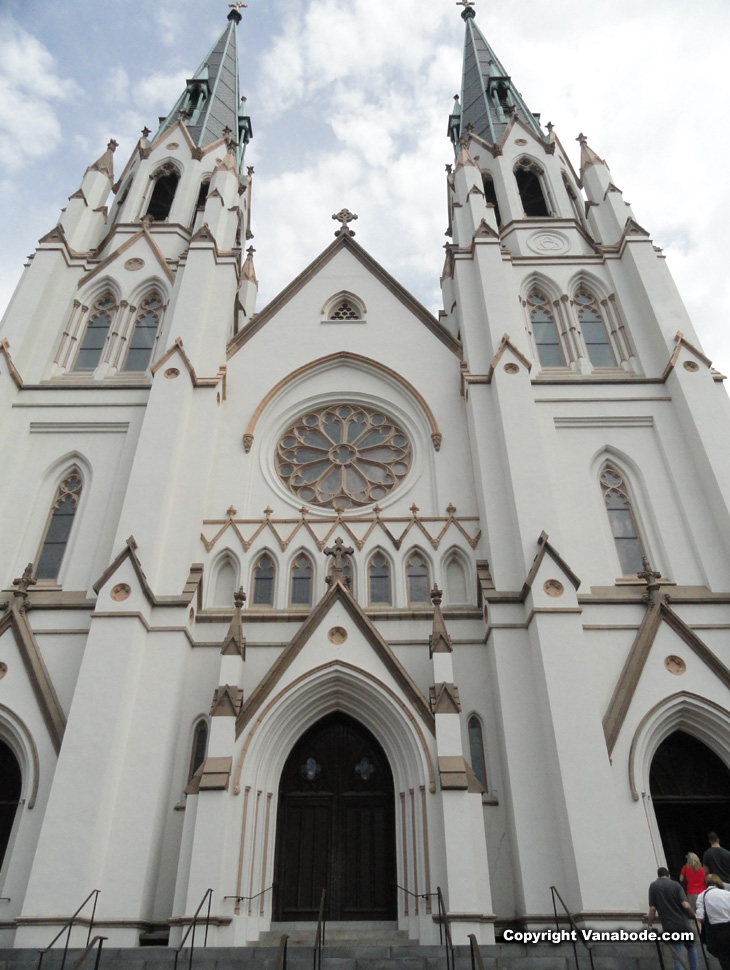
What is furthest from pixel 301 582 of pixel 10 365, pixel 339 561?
pixel 10 365

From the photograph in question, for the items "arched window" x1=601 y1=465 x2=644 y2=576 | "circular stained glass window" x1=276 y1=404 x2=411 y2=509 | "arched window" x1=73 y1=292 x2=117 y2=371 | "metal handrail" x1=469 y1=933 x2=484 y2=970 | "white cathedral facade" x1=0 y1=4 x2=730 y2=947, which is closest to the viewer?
"metal handrail" x1=469 y1=933 x2=484 y2=970

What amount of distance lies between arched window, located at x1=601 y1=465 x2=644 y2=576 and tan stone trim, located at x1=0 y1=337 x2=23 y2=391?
12.5m

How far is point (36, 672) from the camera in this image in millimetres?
12078

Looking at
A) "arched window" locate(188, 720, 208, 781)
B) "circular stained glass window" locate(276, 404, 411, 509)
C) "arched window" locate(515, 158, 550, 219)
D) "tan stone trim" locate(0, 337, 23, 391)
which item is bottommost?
"arched window" locate(188, 720, 208, 781)

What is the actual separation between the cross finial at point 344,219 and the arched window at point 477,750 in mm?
13628

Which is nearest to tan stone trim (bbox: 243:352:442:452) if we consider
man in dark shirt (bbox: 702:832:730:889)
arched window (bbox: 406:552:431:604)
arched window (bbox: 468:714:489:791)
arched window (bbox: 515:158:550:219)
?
arched window (bbox: 406:552:431:604)

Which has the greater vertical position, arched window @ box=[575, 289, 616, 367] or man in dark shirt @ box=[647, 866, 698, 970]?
arched window @ box=[575, 289, 616, 367]

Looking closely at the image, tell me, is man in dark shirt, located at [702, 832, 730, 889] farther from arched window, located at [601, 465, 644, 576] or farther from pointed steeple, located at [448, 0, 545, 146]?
pointed steeple, located at [448, 0, 545, 146]

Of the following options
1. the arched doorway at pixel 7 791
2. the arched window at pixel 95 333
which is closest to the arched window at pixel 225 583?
the arched doorway at pixel 7 791

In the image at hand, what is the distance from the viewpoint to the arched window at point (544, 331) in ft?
56.7

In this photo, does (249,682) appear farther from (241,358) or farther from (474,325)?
(474,325)

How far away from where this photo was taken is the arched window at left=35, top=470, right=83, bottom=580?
1396 cm

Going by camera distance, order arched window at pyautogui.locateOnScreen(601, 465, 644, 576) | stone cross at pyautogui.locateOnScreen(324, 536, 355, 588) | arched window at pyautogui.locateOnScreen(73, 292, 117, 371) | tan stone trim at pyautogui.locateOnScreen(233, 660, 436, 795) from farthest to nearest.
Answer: arched window at pyautogui.locateOnScreen(73, 292, 117, 371) → arched window at pyautogui.locateOnScreen(601, 465, 644, 576) → stone cross at pyautogui.locateOnScreen(324, 536, 355, 588) → tan stone trim at pyautogui.locateOnScreen(233, 660, 436, 795)

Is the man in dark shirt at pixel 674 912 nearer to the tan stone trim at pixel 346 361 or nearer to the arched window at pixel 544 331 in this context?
the tan stone trim at pixel 346 361
